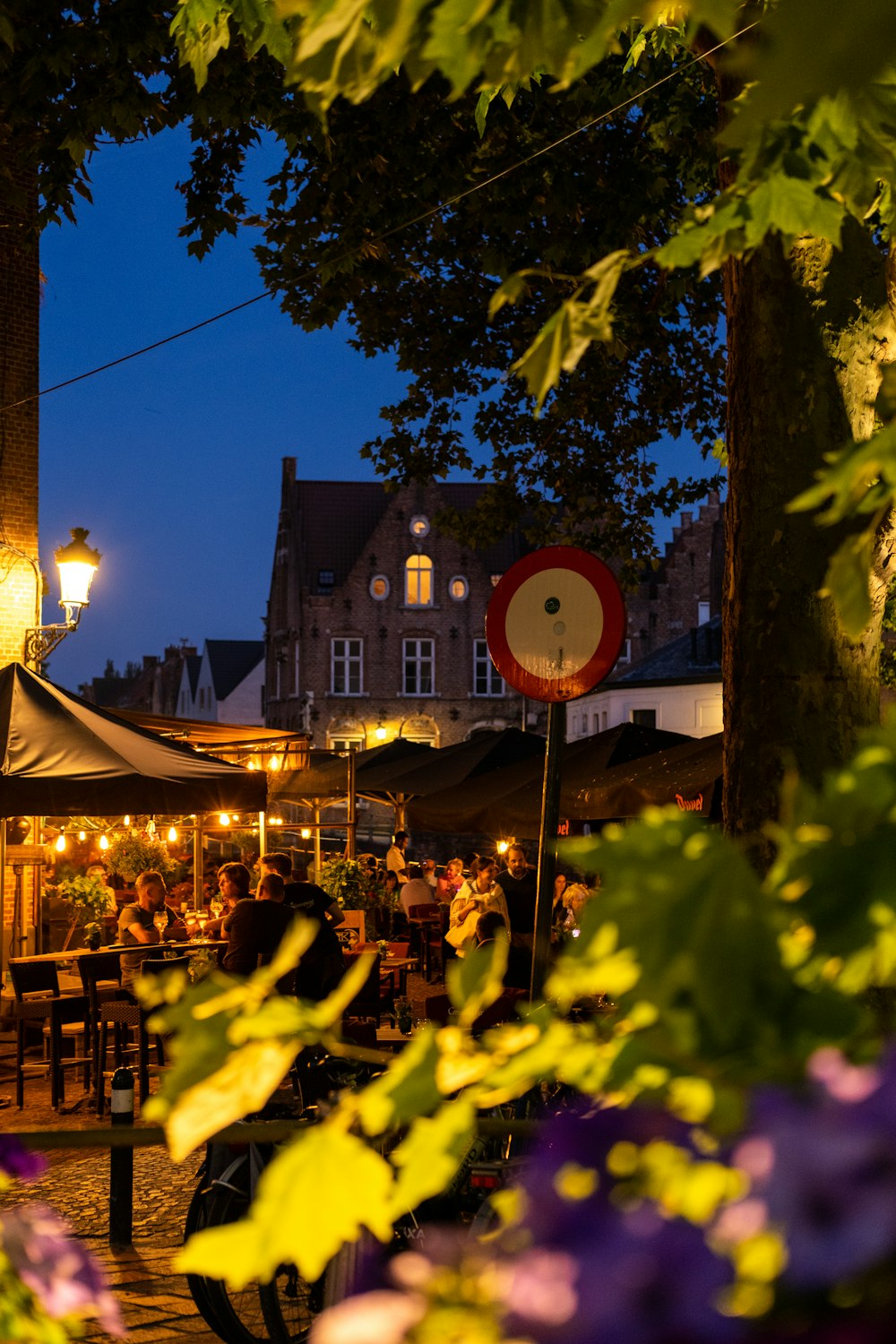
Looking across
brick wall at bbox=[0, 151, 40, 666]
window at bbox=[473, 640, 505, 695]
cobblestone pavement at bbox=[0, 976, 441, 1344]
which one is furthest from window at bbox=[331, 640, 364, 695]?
cobblestone pavement at bbox=[0, 976, 441, 1344]

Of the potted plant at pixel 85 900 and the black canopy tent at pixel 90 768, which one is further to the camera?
the potted plant at pixel 85 900

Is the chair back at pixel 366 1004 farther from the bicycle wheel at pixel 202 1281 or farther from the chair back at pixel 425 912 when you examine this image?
the chair back at pixel 425 912

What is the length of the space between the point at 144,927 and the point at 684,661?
148ft

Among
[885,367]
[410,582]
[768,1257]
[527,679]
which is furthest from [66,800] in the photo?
[410,582]

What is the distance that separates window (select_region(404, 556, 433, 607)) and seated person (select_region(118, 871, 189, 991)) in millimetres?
45629

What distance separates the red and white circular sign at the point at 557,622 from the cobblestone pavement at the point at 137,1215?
8.09ft

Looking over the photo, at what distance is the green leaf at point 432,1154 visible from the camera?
3.07 ft

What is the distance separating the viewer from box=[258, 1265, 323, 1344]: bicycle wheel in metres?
5.41

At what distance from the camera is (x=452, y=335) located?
1378 cm

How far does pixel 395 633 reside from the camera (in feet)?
203

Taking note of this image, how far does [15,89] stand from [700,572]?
5714 centimetres

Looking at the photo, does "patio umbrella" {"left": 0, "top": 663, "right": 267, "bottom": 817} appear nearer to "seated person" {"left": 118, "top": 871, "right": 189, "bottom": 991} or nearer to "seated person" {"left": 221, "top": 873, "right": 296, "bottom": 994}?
"seated person" {"left": 221, "top": 873, "right": 296, "bottom": 994}

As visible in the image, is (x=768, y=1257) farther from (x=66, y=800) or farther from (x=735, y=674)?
(x=66, y=800)

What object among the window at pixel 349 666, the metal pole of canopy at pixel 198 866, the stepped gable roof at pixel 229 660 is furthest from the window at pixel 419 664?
the metal pole of canopy at pixel 198 866
